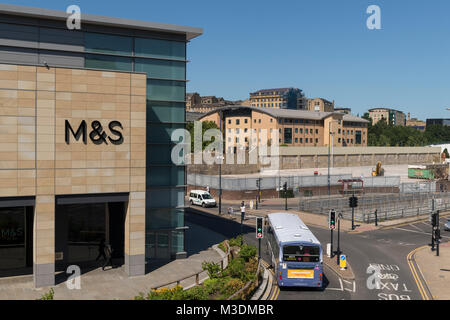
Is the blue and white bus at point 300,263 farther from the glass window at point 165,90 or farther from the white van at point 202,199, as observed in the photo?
the white van at point 202,199

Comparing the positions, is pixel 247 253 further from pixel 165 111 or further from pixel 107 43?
pixel 107 43

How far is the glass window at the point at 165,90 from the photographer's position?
2864 cm

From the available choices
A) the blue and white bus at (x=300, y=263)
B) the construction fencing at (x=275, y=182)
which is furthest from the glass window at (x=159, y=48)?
the construction fencing at (x=275, y=182)

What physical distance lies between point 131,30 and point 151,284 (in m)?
15.0

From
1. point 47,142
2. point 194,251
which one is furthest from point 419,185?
point 47,142

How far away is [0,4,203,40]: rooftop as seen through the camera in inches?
961

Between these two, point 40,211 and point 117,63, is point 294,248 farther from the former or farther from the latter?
point 117,63

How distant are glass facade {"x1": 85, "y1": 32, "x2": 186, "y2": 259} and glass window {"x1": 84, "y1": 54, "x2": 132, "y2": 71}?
61 mm

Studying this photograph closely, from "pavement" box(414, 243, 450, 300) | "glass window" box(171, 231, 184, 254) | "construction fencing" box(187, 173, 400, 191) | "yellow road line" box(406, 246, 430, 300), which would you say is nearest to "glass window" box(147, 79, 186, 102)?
"glass window" box(171, 231, 184, 254)

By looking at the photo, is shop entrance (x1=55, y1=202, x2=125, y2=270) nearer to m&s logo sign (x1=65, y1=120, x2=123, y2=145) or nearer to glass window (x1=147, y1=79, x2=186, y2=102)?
m&s logo sign (x1=65, y1=120, x2=123, y2=145)

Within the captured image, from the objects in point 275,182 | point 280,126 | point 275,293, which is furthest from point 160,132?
point 280,126

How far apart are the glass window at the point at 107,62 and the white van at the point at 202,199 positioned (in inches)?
1313

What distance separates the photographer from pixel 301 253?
24.0 m

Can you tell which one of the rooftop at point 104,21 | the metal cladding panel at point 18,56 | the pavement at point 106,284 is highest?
the rooftop at point 104,21
